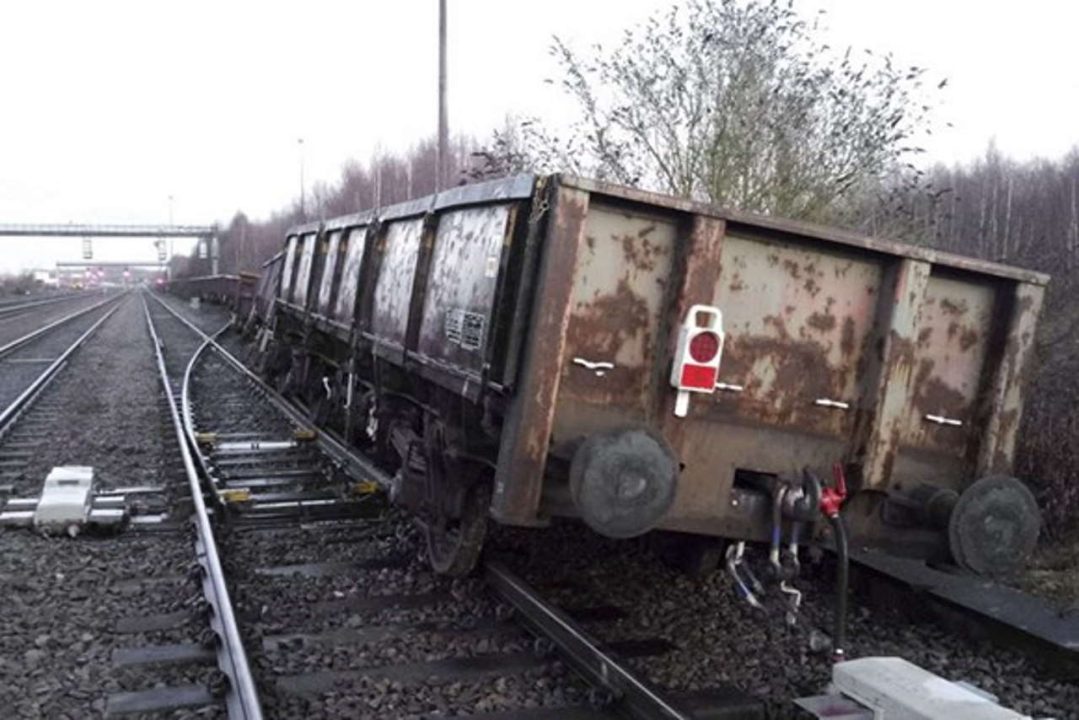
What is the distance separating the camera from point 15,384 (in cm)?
1661

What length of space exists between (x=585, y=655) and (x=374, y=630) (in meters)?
1.26

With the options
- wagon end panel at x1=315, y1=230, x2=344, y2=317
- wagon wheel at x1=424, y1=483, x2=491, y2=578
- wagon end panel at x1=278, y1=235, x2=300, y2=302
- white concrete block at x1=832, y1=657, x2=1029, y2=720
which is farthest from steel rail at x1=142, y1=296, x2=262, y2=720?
wagon end panel at x1=278, y1=235, x2=300, y2=302

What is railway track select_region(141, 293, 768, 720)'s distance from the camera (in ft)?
13.9

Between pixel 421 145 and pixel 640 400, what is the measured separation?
49.5 meters

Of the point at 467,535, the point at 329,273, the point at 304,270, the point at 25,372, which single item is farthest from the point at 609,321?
the point at 25,372

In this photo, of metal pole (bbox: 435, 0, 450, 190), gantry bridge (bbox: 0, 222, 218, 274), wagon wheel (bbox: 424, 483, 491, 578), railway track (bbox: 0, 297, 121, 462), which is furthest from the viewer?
gantry bridge (bbox: 0, 222, 218, 274)

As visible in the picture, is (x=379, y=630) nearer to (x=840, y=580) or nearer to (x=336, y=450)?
(x=840, y=580)

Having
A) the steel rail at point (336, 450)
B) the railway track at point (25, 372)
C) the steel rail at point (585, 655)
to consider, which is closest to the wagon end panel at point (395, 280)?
the steel rail at point (336, 450)

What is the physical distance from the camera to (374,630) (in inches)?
203

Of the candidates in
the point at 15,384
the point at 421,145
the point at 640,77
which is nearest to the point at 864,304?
the point at 640,77

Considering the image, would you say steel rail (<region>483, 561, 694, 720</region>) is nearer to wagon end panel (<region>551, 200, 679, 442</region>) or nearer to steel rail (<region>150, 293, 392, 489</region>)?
wagon end panel (<region>551, 200, 679, 442</region>)

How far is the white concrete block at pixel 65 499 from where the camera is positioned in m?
7.17

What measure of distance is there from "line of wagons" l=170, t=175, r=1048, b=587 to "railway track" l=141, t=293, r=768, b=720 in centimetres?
74

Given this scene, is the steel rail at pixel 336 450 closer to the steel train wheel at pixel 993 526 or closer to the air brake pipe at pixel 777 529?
the air brake pipe at pixel 777 529
